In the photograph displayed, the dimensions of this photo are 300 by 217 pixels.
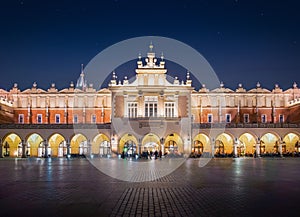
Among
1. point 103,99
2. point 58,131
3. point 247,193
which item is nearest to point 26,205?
point 247,193

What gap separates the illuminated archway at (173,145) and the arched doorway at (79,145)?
578 inches

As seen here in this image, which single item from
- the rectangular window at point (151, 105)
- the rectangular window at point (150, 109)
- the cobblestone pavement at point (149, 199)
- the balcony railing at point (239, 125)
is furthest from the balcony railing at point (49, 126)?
the cobblestone pavement at point (149, 199)

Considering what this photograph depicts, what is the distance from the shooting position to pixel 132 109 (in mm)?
64250

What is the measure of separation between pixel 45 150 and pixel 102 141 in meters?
11.1

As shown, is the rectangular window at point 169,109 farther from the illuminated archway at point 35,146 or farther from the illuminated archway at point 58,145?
the illuminated archway at point 35,146

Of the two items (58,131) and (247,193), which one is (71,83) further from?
(247,193)

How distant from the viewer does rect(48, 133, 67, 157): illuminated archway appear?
218 feet

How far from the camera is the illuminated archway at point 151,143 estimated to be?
6519 cm

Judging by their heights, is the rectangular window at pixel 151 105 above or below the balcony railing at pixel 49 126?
above

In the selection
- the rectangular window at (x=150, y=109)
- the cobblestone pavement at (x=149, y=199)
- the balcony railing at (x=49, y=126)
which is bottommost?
the cobblestone pavement at (x=149, y=199)

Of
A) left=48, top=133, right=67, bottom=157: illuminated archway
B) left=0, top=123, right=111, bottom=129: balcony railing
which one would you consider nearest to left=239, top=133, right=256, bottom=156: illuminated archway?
left=0, top=123, right=111, bottom=129: balcony railing

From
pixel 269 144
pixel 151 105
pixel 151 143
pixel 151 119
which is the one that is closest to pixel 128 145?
pixel 151 143

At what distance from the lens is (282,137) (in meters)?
61.8

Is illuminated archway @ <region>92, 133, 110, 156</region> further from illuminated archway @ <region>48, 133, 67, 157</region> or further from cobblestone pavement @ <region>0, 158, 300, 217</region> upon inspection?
cobblestone pavement @ <region>0, 158, 300, 217</region>
